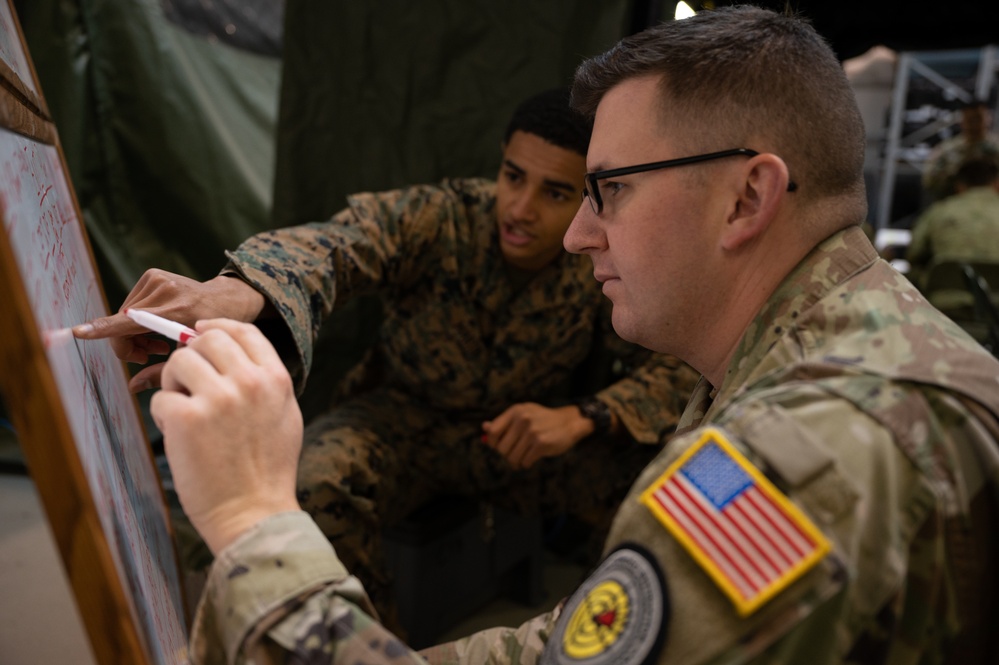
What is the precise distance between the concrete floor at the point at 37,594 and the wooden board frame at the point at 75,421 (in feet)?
2.02

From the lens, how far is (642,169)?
3.10ft

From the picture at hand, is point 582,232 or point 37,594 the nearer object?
point 582,232

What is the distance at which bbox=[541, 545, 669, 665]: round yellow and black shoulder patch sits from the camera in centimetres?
61

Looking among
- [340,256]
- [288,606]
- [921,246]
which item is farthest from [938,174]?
[288,606]

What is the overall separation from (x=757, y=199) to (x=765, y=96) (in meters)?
0.12

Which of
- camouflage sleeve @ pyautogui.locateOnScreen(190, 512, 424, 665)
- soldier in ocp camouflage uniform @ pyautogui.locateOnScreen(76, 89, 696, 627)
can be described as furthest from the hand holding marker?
soldier in ocp camouflage uniform @ pyautogui.locateOnScreen(76, 89, 696, 627)

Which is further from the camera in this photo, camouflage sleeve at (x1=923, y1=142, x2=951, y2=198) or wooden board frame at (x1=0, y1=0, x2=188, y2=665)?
camouflage sleeve at (x1=923, y1=142, x2=951, y2=198)

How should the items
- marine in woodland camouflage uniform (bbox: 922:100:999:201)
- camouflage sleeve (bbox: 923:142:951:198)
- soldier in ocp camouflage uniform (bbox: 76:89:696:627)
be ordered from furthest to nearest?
camouflage sleeve (bbox: 923:142:951:198) → marine in woodland camouflage uniform (bbox: 922:100:999:201) → soldier in ocp camouflage uniform (bbox: 76:89:696:627)

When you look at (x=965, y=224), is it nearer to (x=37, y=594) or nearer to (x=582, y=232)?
(x=582, y=232)

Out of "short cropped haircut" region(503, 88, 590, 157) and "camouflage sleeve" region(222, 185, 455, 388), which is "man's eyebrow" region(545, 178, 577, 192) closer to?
"short cropped haircut" region(503, 88, 590, 157)

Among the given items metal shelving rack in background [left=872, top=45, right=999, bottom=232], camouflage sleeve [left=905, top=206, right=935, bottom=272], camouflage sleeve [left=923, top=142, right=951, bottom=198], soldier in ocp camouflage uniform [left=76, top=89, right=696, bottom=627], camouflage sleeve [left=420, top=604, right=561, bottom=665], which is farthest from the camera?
metal shelving rack in background [left=872, top=45, right=999, bottom=232]

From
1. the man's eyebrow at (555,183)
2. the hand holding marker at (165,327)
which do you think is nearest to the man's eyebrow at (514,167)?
the man's eyebrow at (555,183)

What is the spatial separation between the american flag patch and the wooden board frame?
419 mm

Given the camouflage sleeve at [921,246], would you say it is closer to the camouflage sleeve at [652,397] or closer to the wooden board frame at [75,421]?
the camouflage sleeve at [652,397]
